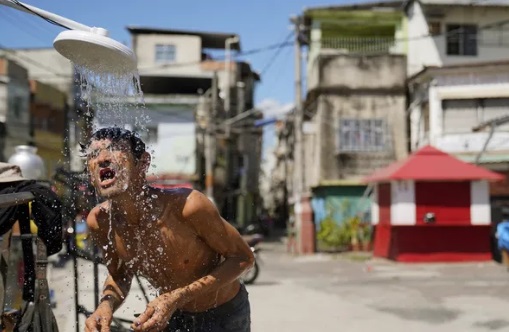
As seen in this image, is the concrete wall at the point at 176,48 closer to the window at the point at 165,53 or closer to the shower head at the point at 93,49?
the window at the point at 165,53

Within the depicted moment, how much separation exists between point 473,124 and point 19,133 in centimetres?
2086

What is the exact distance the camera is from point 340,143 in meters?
24.0

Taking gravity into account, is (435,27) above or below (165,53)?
below

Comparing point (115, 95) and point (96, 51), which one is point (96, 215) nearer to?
point (96, 51)

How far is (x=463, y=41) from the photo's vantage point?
2544 centimetres

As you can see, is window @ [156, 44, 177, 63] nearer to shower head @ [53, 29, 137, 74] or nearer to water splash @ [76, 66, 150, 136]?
water splash @ [76, 66, 150, 136]

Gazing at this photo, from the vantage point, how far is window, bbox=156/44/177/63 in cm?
3956

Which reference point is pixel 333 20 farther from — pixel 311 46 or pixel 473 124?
pixel 473 124

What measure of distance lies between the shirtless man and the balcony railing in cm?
2418

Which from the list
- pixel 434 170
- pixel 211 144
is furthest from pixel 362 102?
pixel 434 170

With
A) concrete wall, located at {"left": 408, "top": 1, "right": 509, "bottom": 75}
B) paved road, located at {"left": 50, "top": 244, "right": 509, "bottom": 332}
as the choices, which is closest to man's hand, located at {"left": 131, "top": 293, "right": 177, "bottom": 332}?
paved road, located at {"left": 50, "top": 244, "right": 509, "bottom": 332}

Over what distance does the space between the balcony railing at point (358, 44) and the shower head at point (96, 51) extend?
23838 millimetres

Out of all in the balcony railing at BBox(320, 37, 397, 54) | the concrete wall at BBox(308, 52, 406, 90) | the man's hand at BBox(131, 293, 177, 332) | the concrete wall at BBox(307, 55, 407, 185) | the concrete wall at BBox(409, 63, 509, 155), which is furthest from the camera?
the balcony railing at BBox(320, 37, 397, 54)

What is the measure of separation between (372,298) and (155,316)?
7.62 meters
